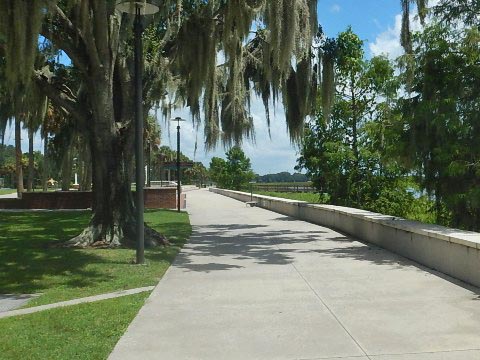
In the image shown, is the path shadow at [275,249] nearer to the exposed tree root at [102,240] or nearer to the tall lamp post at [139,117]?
the tall lamp post at [139,117]

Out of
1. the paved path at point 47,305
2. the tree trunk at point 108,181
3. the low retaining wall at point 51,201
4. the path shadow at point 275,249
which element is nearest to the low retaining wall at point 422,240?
the path shadow at point 275,249

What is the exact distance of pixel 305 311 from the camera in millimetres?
6125

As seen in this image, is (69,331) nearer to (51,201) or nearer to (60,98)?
(60,98)

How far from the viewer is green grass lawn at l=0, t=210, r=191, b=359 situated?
4.98 metres

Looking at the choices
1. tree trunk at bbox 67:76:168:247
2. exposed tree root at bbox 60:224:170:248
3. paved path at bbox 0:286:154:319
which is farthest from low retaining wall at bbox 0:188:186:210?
paved path at bbox 0:286:154:319

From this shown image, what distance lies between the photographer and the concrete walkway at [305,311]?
480 cm

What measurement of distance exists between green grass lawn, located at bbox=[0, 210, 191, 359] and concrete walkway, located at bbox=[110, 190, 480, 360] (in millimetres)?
236

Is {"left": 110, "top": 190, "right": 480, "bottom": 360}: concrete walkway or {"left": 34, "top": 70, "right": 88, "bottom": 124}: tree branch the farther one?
{"left": 34, "top": 70, "right": 88, "bottom": 124}: tree branch

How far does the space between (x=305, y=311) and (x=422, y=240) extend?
3.67m

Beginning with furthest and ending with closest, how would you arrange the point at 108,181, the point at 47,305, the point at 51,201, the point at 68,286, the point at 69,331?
1. the point at 51,201
2. the point at 108,181
3. the point at 68,286
4. the point at 47,305
5. the point at 69,331

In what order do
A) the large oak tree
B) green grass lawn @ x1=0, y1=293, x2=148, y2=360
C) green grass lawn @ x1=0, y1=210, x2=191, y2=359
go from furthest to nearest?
the large oak tree, green grass lawn @ x1=0, y1=210, x2=191, y2=359, green grass lawn @ x1=0, y1=293, x2=148, y2=360

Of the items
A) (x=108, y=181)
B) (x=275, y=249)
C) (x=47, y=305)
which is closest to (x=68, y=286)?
(x=47, y=305)

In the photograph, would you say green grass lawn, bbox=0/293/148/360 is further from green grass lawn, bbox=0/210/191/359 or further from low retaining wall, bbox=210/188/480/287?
low retaining wall, bbox=210/188/480/287

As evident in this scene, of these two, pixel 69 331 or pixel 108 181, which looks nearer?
pixel 69 331
